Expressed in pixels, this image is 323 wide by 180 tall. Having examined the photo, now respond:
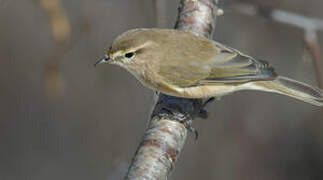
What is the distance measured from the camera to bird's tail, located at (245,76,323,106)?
15.0 feet

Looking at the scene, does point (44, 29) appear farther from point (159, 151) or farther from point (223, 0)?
point (159, 151)

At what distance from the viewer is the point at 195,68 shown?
4.72 metres

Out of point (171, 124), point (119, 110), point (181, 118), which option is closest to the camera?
point (171, 124)

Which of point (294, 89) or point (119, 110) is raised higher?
point (294, 89)

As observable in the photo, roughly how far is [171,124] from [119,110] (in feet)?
13.8

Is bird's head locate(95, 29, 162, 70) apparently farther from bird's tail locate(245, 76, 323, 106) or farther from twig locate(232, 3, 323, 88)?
twig locate(232, 3, 323, 88)

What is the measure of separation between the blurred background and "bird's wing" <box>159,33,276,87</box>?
2382 mm

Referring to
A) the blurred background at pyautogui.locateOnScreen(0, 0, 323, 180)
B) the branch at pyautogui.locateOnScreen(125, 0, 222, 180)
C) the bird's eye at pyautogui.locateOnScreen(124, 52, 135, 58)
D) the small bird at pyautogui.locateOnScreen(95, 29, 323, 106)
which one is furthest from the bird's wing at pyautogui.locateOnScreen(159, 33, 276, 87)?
the blurred background at pyautogui.locateOnScreen(0, 0, 323, 180)

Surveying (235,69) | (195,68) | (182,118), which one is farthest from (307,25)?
(182,118)

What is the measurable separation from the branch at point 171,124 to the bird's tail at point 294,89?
0.57 m

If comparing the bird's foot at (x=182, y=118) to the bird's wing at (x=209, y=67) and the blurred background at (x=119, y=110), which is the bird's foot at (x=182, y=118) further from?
the blurred background at (x=119, y=110)

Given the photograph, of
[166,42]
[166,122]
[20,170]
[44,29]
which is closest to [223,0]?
[166,42]

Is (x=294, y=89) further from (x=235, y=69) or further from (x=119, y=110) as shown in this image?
(x=119, y=110)

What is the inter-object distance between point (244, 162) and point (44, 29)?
3.77m
